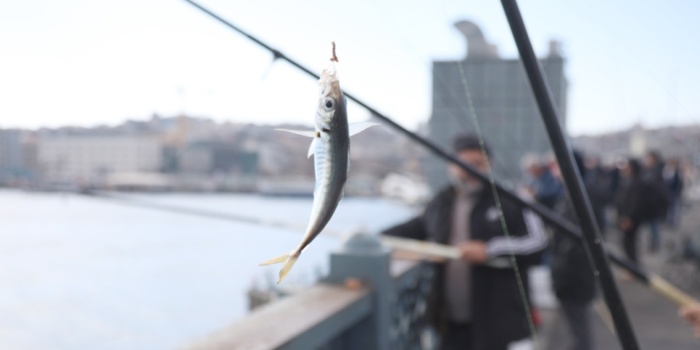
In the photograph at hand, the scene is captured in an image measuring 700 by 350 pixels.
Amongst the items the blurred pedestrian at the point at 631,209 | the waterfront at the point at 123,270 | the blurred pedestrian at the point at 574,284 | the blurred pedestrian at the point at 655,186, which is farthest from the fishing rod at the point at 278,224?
the blurred pedestrian at the point at 655,186

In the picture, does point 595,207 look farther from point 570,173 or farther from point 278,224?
point 570,173

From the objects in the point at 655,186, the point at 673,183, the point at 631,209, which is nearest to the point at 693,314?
the point at 631,209

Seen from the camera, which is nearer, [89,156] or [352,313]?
[352,313]

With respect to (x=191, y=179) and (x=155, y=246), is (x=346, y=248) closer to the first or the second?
(x=191, y=179)

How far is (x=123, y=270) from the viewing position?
17250mm

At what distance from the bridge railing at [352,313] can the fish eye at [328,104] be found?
1.33 metres

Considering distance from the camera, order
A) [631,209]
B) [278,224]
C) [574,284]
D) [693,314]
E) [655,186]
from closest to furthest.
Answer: [693,314] < [278,224] < [574,284] < [631,209] < [655,186]

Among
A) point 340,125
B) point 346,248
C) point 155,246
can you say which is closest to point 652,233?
point 346,248

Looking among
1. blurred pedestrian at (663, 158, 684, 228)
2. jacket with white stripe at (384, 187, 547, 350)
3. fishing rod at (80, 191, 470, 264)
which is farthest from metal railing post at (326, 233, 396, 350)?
blurred pedestrian at (663, 158, 684, 228)

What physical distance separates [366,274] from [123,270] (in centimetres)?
1592

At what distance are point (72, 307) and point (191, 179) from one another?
4775 mm

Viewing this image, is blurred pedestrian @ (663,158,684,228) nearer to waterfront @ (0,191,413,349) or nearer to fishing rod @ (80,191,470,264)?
waterfront @ (0,191,413,349)

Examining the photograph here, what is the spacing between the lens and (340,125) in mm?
543

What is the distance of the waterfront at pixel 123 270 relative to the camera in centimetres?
873
